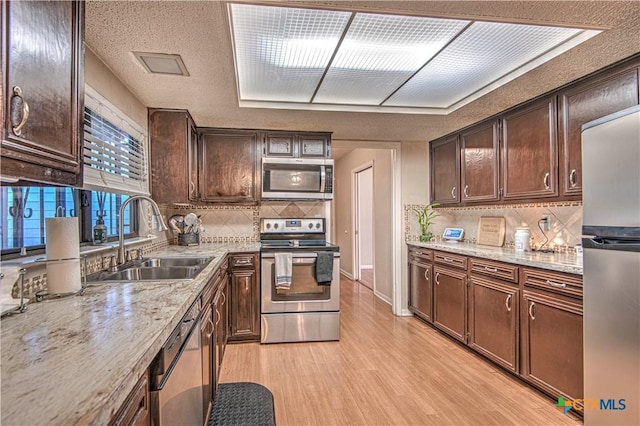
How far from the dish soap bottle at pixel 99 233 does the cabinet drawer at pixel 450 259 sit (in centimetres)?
280

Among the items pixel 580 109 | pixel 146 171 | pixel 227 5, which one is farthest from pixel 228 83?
pixel 580 109

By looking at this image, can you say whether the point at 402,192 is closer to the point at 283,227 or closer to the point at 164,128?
the point at 283,227

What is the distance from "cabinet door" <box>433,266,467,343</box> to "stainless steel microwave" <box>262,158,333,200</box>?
1444 millimetres

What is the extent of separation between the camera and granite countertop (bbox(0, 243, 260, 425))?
596 mm

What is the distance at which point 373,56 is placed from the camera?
84.9 inches

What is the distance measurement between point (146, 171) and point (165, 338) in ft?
7.13

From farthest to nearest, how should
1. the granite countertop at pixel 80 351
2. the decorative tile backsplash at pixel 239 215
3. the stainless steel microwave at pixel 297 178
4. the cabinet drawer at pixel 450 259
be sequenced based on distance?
1. the decorative tile backsplash at pixel 239 215
2. the stainless steel microwave at pixel 297 178
3. the cabinet drawer at pixel 450 259
4. the granite countertop at pixel 80 351

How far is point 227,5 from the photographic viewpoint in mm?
1503

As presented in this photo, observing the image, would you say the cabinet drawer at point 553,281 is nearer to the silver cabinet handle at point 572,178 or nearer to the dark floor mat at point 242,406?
the silver cabinet handle at point 572,178

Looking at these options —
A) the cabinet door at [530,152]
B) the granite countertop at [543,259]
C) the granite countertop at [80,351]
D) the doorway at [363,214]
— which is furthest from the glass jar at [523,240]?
the doorway at [363,214]

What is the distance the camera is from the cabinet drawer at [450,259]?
3.00 metres

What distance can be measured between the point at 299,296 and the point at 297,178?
1244 millimetres

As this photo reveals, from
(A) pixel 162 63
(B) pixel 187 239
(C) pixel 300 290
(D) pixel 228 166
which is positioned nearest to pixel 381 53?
(A) pixel 162 63

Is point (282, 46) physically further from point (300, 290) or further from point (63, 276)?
point (300, 290)
